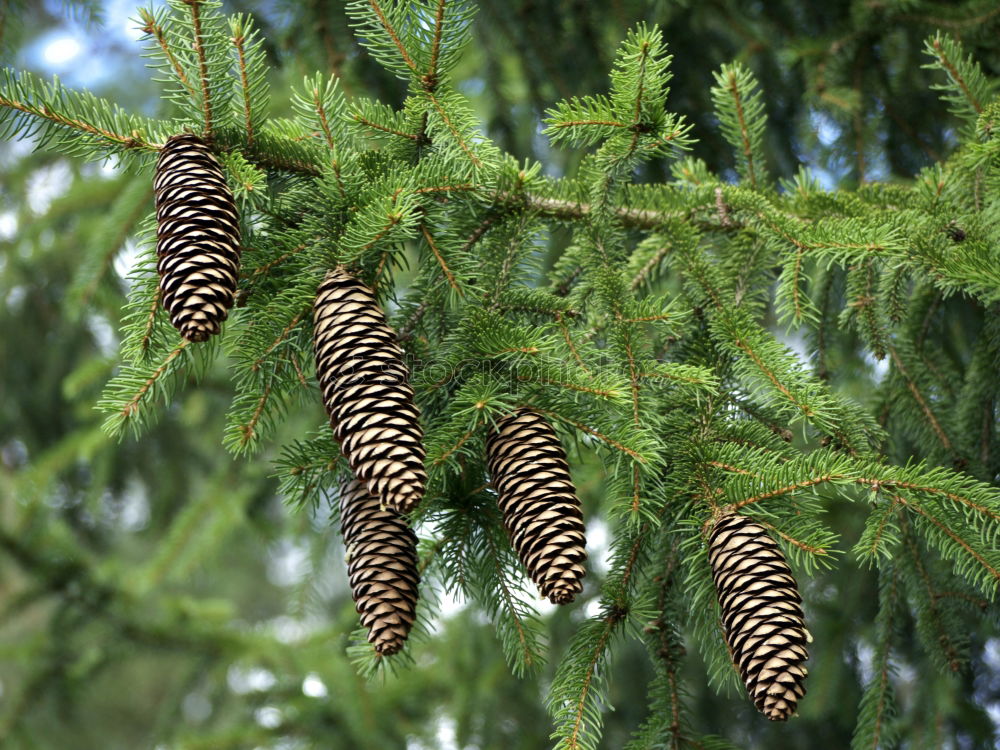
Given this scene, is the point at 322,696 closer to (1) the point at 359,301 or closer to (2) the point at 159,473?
(2) the point at 159,473

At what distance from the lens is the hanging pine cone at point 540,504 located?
1.18 m

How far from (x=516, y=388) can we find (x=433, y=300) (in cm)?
23

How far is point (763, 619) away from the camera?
1.16 meters

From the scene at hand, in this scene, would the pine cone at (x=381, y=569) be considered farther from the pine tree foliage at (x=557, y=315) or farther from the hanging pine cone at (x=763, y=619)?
the hanging pine cone at (x=763, y=619)

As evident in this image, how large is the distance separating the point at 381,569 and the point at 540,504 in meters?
0.25

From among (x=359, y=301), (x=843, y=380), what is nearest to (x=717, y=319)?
(x=359, y=301)

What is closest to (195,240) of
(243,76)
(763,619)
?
(243,76)

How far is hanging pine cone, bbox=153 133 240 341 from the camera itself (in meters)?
1.17

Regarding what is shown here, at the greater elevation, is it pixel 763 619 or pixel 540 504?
pixel 540 504

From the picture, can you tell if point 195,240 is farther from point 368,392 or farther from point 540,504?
point 540,504

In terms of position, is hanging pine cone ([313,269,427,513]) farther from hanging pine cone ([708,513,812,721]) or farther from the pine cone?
hanging pine cone ([708,513,812,721])

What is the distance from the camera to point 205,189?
124cm

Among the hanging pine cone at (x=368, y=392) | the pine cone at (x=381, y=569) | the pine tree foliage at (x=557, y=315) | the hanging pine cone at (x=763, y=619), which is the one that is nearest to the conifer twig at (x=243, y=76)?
the pine tree foliage at (x=557, y=315)

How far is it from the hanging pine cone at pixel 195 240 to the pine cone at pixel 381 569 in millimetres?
323
